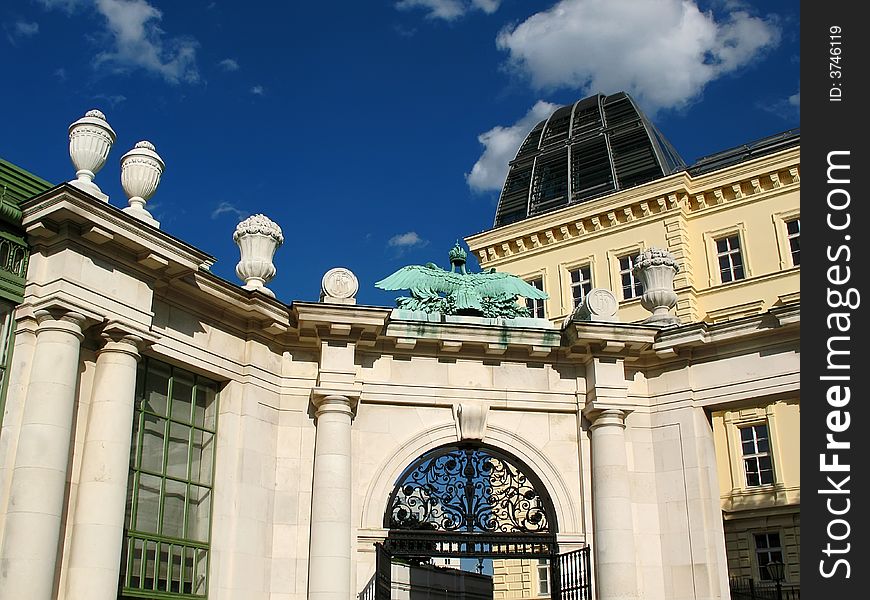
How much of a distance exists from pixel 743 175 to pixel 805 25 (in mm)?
24392

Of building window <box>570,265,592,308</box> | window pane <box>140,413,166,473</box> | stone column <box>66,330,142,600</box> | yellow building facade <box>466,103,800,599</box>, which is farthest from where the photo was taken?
building window <box>570,265,592,308</box>

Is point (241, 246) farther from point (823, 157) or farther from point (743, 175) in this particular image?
point (743, 175)

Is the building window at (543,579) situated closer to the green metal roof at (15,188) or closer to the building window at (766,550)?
the building window at (766,550)

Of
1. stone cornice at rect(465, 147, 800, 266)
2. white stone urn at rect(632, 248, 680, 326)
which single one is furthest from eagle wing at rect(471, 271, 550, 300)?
stone cornice at rect(465, 147, 800, 266)

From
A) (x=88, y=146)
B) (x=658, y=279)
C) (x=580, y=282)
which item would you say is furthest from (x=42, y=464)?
(x=580, y=282)

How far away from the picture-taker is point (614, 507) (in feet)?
53.3

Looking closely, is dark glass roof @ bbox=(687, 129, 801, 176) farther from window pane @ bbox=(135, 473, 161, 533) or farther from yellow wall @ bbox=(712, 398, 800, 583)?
window pane @ bbox=(135, 473, 161, 533)

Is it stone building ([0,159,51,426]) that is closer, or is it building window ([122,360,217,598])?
stone building ([0,159,51,426])

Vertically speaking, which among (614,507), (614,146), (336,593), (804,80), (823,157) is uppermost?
(614,146)

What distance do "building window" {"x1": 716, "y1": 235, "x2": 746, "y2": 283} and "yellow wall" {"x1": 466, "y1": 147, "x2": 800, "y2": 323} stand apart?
0.93 ft

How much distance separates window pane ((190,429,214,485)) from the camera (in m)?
15.1

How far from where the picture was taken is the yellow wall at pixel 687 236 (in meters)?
34.9

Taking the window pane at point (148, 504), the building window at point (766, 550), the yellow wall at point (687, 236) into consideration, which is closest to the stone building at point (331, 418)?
the window pane at point (148, 504)

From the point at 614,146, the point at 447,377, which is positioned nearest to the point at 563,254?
the point at 614,146
